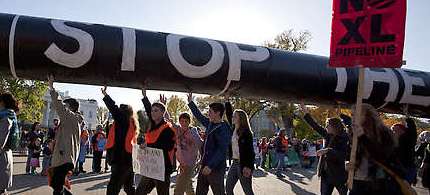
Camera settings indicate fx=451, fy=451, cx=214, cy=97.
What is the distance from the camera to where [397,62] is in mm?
4676

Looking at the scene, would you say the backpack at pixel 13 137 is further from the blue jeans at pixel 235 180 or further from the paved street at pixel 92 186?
the paved street at pixel 92 186

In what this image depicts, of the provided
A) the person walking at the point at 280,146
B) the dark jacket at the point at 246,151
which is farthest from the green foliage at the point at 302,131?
the dark jacket at the point at 246,151

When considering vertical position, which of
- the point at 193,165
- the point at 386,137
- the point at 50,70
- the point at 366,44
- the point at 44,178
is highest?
the point at 366,44

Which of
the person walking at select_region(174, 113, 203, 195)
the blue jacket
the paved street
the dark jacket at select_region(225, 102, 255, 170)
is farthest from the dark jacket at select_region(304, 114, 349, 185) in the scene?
the paved street

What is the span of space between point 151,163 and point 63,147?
Answer: 1.20 meters

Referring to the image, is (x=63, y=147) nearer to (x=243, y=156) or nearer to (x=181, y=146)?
(x=181, y=146)

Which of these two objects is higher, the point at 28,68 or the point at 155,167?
the point at 28,68

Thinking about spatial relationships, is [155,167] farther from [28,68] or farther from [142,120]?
[142,120]

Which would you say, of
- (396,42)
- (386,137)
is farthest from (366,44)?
(386,137)

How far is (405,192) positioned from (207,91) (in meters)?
3.38

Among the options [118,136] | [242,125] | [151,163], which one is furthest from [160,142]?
[242,125]

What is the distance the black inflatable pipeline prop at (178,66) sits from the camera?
18.9 ft

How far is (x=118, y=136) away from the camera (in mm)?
6180

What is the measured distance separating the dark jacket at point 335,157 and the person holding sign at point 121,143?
2734 millimetres
